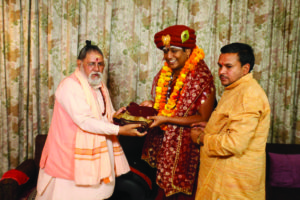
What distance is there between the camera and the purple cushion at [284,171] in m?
2.64

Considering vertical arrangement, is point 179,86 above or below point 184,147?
above

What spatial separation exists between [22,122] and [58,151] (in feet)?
5.70

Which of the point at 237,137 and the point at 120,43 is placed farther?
the point at 120,43

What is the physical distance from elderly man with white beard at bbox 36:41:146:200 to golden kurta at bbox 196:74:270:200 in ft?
1.93

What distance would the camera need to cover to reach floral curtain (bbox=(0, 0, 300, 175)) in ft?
9.84

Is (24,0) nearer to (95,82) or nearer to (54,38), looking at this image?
(54,38)

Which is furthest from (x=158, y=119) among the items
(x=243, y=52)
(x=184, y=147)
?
(x=243, y=52)

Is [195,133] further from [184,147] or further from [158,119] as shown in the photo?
[158,119]

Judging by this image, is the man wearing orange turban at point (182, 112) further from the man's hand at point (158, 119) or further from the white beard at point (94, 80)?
the white beard at point (94, 80)

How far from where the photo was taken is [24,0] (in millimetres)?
2953

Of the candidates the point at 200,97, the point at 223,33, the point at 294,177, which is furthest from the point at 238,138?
the point at 223,33

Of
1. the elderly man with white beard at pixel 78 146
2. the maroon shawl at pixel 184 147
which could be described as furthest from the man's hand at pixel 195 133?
the elderly man with white beard at pixel 78 146

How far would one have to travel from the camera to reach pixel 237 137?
1.38 metres

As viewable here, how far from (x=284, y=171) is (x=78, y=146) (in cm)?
233
